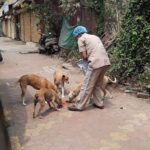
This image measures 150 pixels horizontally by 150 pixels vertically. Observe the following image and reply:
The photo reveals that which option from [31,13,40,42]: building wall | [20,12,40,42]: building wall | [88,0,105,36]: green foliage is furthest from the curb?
[31,13,40,42]: building wall

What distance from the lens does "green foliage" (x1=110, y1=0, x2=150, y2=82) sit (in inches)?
423

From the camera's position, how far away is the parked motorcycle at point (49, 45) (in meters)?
18.9

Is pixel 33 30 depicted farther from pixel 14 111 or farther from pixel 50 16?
pixel 14 111

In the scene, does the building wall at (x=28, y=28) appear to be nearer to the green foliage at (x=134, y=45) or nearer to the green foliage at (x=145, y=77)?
the green foliage at (x=134, y=45)

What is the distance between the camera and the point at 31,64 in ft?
52.8

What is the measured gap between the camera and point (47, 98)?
27.4ft

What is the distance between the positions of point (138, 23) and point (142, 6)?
531 millimetres

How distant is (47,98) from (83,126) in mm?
1283

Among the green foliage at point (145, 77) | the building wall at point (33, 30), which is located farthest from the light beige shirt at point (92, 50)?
the building wall at point (33, 30)

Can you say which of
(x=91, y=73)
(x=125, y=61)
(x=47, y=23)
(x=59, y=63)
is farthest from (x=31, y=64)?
(x=91, y=73)

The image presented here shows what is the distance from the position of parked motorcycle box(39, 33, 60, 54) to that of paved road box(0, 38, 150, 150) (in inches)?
336

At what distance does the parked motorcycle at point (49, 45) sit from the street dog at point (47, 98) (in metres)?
10.3

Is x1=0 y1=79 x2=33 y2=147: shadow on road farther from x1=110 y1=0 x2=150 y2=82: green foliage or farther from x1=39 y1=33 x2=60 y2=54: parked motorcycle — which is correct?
x1=39 y1=33 x2=60 y2=54: parked motorcycle

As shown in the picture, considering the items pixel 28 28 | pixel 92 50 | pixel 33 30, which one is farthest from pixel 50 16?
pixel 92 50
